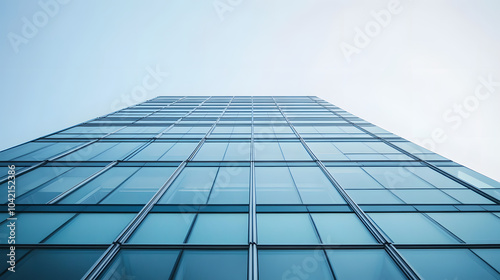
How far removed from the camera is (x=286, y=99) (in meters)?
26.6

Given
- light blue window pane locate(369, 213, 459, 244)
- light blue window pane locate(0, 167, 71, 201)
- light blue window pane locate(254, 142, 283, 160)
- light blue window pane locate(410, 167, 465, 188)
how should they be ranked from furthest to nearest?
light blue window pane locate(254, 142, 283, 160) → light blue window pane locate(410, 167, 465, 188) → light blue window pane locate(0, 167, 71, 201) → light blue window pane locate(369, 213, 459, 244)

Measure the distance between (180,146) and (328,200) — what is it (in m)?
7.98

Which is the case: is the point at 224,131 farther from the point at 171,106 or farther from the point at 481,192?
the point at 481,192

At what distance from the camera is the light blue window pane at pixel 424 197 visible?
7311 mm

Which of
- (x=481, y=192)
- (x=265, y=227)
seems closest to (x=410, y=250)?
(x=265, y=227)

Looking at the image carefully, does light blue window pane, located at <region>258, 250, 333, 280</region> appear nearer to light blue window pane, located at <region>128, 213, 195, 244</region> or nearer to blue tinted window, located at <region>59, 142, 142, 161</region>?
light blue window pane, located at <region>128, 213, 195, 244</region>

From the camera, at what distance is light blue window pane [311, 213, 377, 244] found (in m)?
5.70

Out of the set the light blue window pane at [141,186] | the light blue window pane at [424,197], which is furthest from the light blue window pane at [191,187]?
the light blue window pane at [424,197]

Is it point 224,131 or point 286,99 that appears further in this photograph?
point 286,99

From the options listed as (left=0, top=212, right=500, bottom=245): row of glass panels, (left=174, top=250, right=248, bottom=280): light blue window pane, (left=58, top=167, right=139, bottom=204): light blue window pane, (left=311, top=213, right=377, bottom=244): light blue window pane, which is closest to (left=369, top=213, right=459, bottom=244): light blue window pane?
(left=0, top=212, right=500, bottom=245): row of glass panels

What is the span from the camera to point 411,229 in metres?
6.14

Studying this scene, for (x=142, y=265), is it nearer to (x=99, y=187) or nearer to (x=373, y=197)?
(x=99, y=187)

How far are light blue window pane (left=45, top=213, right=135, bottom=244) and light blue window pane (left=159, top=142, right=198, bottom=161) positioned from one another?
13.6 ft

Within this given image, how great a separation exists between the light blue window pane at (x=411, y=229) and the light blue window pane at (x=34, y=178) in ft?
37.1
